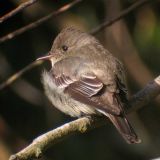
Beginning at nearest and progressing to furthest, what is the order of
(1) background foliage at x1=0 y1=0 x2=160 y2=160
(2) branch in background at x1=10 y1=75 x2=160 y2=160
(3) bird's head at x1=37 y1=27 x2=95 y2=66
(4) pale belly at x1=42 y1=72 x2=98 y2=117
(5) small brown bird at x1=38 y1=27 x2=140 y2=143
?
(2) branch in background at x1=10 y1=75 x2=160 y2=160, (5) small brown bird at x1=38 y1=27 x2=140 y2=143, (4) pale belly at x1=42 y1=72 x2=98 y2=117, (3) bird's head at x1=37 y1=27 x2=95 y2=66, (1) background foliage at x1=0 y1=0 x2=160 y2=160

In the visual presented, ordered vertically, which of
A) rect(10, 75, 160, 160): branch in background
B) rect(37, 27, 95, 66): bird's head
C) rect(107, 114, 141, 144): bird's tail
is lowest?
rect(107, 114, 141, 144): bird's tail

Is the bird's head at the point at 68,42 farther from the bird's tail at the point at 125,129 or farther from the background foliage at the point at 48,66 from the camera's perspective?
the bird's tail at the point at 125,129

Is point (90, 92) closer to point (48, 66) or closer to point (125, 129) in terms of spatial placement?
point (125, 129)

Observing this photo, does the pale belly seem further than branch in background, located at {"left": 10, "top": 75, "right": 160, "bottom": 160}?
Yes

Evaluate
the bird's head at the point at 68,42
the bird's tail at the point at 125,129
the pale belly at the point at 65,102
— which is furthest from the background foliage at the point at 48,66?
the bird's tail at the point at 125,129

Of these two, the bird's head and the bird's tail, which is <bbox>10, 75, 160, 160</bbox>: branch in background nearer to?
the bird's tail

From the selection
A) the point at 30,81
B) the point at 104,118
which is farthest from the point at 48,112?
the point at 104,118

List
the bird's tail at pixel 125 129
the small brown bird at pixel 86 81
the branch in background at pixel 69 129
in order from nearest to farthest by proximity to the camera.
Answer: the branch in background at pixel 69 129 < the bird's tail at pixel 125 129 < the small brown bird at pixel 86 81

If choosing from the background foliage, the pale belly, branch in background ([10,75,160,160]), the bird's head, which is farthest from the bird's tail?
the background foliage
